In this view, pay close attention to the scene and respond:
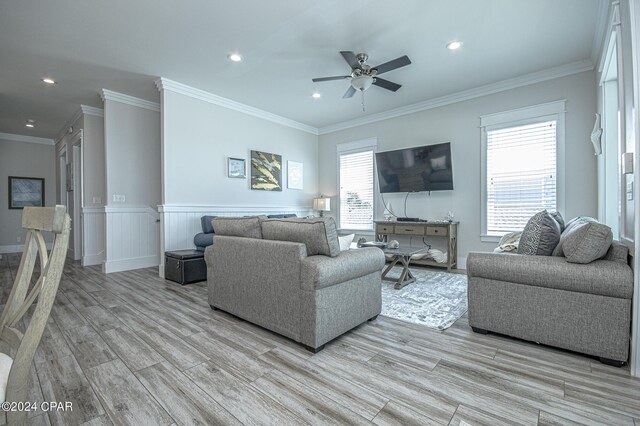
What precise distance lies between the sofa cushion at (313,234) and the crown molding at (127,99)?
420 cm

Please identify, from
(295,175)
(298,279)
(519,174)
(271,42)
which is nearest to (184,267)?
(298,279)

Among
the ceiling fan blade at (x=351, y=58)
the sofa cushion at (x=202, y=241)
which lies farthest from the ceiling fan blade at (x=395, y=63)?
the sofa cushion at (x=202, y=241)

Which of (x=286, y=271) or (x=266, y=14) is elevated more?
(x=266, y=14)

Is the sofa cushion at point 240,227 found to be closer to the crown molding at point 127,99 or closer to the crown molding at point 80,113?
the crown molding at point 127,99

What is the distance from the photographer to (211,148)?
4.90 metres

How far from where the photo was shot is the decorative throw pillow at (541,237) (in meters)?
2.22

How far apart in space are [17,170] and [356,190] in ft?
26.3

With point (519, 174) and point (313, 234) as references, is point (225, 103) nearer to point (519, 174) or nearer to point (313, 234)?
point (313, 234)

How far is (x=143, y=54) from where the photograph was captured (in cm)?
353

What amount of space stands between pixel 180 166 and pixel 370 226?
12.1ft

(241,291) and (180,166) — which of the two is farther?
(180,166)

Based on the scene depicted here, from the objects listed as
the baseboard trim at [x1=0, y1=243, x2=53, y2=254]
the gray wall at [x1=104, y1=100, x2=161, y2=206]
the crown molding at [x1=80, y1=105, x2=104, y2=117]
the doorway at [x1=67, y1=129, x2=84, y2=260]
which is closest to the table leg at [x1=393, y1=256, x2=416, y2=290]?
the gray wall at [x1=104, y1=100, x2=161, y2=206]

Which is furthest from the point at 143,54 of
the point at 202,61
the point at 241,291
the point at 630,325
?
the point at 630,325

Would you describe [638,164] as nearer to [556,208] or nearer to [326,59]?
[556,208]
